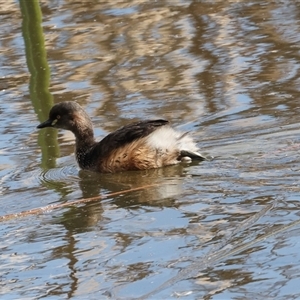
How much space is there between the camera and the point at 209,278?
15.3ft

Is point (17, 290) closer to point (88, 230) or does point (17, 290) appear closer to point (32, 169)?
point (88, 230)

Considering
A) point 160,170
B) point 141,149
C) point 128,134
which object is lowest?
point 160,170

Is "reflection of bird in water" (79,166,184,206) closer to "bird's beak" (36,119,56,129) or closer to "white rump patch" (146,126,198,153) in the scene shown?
"white rump patch" (146,126,198,153)

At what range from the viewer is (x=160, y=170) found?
7.13 m

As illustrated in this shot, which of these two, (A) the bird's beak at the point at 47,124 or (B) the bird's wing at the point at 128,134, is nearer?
(B) the bird's wing at the point at 128,134

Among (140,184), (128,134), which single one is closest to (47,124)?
(128,134)

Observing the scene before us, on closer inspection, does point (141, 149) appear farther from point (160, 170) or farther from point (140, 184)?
point (140, 184)

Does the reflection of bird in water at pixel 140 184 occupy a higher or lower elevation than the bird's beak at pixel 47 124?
lower

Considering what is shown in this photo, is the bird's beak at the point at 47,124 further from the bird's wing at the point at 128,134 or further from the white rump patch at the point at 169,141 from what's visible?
the white rump patch at the point at 169,141

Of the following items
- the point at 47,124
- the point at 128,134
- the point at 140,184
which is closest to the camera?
the point at 140,184

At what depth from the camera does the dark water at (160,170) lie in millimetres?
4871

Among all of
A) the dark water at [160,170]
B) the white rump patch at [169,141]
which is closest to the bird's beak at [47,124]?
the dark water at [160,170]

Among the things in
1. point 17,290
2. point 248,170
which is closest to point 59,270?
point 17,290

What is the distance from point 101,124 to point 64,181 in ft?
4.21
